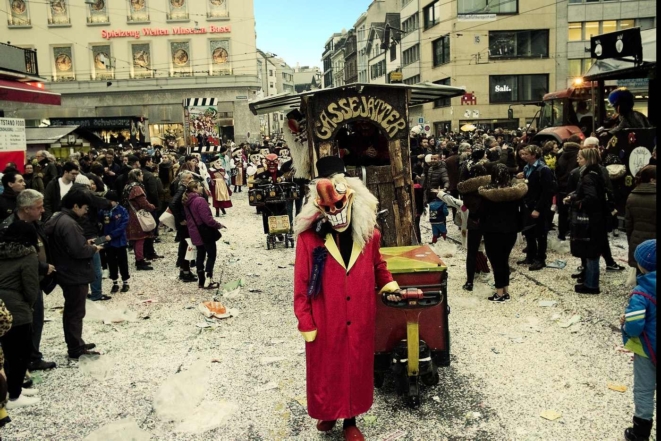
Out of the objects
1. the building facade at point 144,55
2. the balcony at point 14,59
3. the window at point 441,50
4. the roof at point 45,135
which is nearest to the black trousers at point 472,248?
the balcony at point 14,59

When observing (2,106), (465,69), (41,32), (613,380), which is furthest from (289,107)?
(41,32)

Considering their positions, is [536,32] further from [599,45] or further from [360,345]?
[360,345]

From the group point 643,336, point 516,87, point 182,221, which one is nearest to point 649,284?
point 643,336

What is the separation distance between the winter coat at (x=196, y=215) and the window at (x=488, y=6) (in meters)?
36.6

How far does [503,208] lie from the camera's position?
6977mm

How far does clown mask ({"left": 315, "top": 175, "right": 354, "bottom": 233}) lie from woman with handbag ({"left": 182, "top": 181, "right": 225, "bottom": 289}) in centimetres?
475

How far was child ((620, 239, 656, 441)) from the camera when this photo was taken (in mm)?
3494

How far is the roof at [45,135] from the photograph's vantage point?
18.0 metres

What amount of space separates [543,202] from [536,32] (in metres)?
37.0

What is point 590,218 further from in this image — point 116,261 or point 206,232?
point 116,261

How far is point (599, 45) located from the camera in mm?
9977

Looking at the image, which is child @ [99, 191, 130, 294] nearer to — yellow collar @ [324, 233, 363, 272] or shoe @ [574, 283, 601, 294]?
yellow collar @ [324, 233, 363, 272]

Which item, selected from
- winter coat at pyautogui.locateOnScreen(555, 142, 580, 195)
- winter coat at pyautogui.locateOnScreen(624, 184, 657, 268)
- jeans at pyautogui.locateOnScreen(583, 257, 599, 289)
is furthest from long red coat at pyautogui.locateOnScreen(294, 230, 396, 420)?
winter coat at pyautogui.locateOnScreen(555, 142, 580, 195)

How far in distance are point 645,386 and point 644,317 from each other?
573mm
